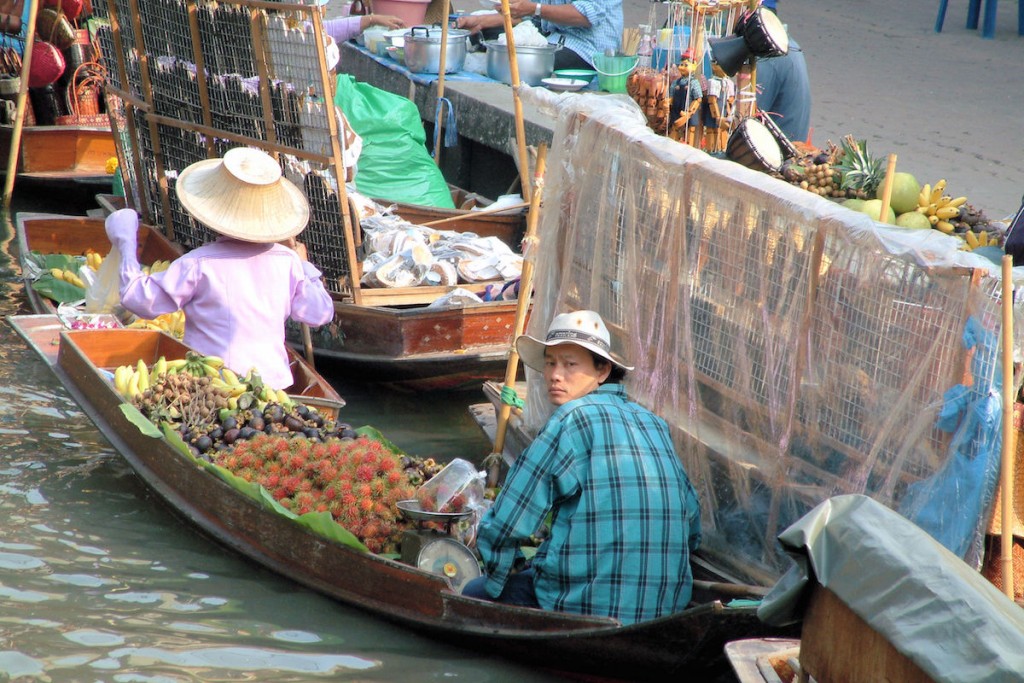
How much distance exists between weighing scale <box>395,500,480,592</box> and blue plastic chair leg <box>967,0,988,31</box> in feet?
41.2

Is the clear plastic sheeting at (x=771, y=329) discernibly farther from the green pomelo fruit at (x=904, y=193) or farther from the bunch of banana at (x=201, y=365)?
the bunch of banana at (x=201, y=365)

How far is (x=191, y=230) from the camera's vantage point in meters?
7.33

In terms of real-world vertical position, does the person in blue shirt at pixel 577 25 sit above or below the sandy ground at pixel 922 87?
above

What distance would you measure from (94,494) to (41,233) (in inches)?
127

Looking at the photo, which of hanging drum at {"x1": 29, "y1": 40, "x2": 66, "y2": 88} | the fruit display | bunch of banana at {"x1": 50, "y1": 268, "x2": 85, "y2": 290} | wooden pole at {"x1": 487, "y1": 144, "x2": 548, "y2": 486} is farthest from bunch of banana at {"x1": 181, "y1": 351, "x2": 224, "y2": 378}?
hanging drum at {"x1": 29, "y1": 40, "x2": 66, "y2": 88}

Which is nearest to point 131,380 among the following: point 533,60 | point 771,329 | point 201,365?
point 201,365

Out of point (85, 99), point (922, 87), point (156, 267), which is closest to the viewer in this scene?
point (156, 267)

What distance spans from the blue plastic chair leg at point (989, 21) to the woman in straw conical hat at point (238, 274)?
11.1 metres

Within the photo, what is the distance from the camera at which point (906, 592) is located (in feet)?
8.04

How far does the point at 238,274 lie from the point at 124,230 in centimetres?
61

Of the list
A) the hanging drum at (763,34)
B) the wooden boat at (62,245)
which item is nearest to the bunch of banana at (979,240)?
the hanging drum at (763,34)

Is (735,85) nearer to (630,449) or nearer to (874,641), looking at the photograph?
(630,449)

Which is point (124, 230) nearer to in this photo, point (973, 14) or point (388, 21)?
point (388, 21)

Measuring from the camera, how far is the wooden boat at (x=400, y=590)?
335 cm
